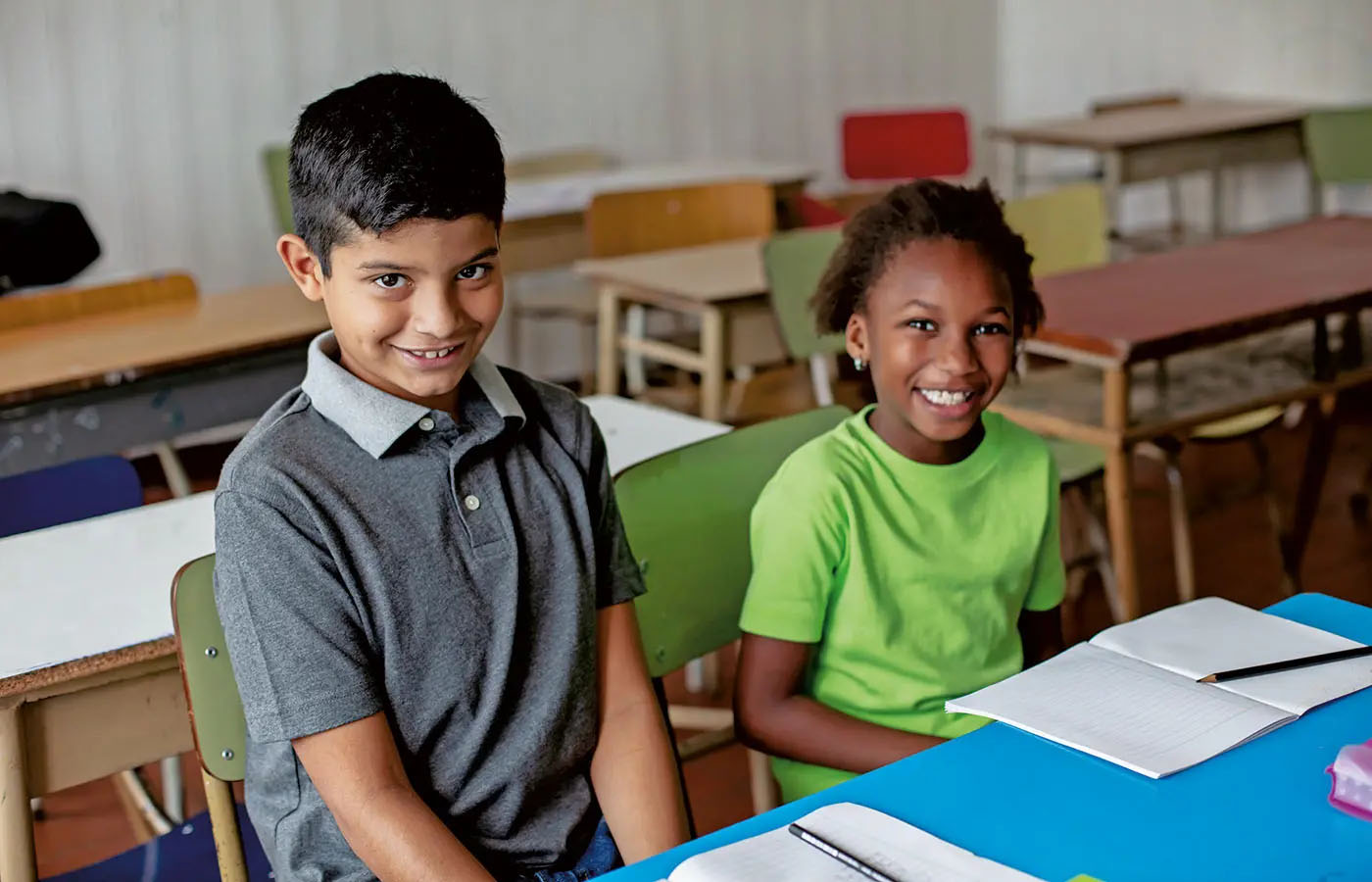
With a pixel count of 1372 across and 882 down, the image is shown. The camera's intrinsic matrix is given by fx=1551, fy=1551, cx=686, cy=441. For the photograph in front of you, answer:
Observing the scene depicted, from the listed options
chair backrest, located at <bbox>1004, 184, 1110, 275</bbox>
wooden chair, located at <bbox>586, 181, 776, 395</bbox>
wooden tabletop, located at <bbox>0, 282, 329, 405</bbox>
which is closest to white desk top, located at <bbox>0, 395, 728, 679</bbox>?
wooden tabletop, located at <bbox>0, 282, 329, 405</bbox>

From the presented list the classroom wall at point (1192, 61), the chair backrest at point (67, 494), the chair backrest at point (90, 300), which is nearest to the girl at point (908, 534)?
the chair backrest at point (67, 494)

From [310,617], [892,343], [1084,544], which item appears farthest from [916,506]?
[1084,544]

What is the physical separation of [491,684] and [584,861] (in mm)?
196

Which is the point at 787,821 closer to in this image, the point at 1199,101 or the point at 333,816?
the point at 333,816

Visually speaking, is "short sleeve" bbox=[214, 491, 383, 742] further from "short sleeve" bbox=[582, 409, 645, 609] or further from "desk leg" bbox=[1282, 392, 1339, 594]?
"desk leg" bbox=[1282, 392, 1339, 594]

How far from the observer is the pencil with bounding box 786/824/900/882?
0.93m

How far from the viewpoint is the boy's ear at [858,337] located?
1.64 meters

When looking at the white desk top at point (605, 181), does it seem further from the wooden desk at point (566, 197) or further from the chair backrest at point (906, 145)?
the chair backrest at point (906, 145)

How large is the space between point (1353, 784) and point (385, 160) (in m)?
0.83

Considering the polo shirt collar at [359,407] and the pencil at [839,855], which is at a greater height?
the polo shirt collar at [359,407]

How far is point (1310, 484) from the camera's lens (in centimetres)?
309

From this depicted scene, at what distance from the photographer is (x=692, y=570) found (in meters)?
1.65

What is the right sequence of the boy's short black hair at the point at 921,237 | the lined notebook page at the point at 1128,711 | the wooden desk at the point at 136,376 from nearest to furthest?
1. the lined notebook page at the point at 1128,711
2. the boy's short black hair at the point at 921,237
3. the wooden desk at the point at 136,376

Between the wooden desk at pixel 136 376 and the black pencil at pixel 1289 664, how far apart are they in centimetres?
191
